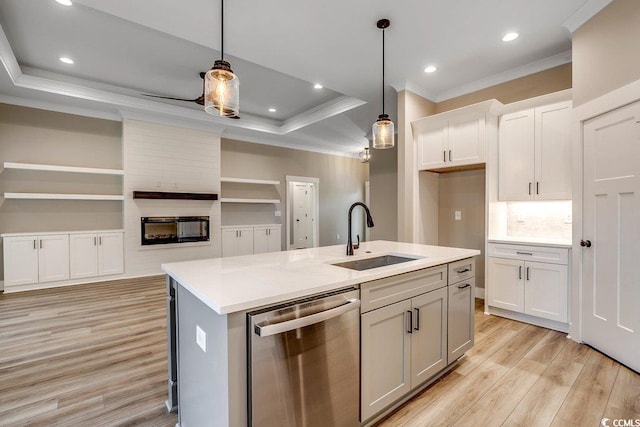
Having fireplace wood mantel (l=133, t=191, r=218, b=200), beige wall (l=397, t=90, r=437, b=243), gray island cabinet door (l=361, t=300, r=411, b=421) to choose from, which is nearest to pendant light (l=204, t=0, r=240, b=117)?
gray island cabinet door (l=361, t=300, r=411, b=421)

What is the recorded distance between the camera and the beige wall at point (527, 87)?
333 cm

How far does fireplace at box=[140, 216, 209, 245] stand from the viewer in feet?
17.6

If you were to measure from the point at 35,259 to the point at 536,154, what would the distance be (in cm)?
702

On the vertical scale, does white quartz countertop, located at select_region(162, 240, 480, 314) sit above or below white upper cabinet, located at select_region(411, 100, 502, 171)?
below

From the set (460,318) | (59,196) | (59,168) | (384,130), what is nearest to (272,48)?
(384,130)

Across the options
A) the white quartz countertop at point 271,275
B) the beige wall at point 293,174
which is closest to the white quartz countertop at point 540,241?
the white quartz countertop at point 271,275

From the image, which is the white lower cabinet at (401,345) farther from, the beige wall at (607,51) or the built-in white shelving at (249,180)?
the built-in white shelving at (249,180)

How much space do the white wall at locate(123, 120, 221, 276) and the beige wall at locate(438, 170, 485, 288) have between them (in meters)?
4.43

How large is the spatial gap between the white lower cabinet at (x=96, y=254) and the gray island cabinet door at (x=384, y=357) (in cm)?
517

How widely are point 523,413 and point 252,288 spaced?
6.09 feet

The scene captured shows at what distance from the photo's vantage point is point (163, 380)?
2180 mm

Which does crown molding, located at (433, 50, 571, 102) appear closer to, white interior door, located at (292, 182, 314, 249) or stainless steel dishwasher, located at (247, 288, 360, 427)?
stainless steel dishwasher, located at (247, 288, 360, 427)

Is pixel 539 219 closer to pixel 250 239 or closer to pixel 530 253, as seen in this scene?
pixel 530 253

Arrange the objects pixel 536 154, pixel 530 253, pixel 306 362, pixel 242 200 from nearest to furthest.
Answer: pixel 306 362 < pixel 530 253 < pixel 536 154 < pixel 242 200
